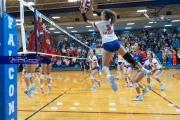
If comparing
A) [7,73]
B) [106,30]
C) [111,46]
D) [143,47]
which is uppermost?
[143,47]

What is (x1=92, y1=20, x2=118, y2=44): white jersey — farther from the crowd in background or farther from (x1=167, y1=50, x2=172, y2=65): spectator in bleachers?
(x1=167, y1=50, x2=172, y2=65): spectator in bleachers

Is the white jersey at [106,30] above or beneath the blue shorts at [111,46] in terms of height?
above

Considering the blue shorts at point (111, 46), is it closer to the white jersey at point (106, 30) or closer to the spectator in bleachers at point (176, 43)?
the white jersey at point (106, 30)

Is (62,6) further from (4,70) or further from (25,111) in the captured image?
(4,70)

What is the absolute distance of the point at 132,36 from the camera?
1125 inches

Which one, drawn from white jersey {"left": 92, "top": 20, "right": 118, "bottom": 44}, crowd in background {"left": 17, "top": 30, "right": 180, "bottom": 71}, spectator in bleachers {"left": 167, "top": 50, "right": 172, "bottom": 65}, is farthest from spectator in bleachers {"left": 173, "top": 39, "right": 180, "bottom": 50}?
white jersey {"left": 92, "top": 20, "right": 118, "bottom": 44}

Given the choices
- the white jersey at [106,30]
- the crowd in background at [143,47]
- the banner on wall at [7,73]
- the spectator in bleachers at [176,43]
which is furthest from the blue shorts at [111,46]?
the spectator in bleachers at [176,43]

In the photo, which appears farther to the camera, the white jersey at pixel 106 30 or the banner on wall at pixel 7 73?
the white jersey at pixel 106 30

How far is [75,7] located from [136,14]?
7586 millimetres

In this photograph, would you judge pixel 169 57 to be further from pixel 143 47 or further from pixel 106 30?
pixel 106 30

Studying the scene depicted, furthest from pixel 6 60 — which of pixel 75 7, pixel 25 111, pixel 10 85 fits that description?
pixel 75 7

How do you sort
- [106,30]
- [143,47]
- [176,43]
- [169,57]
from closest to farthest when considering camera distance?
[106,30] → [169,57] → [143,47] → [176,43]

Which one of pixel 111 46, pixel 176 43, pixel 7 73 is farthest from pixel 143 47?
pixel 7 73

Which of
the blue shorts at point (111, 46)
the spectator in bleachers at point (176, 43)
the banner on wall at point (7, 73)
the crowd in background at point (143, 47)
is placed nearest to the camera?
the banner on wall at point (7, 73)
